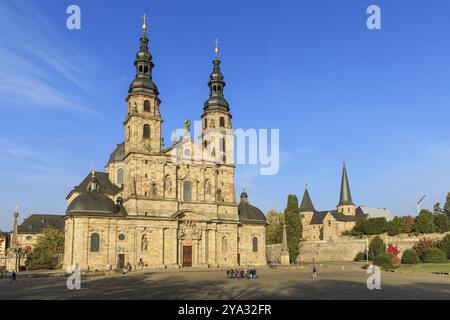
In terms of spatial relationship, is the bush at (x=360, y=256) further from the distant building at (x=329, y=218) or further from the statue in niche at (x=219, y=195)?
→ the statue in niche at (x=219, y=195)

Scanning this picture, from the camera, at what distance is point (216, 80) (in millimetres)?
68000

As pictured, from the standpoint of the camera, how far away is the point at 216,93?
6844cm

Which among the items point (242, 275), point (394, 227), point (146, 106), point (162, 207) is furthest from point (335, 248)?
point (242, 275)

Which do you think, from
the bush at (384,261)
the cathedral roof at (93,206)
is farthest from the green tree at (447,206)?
the cathedral roof at (93,206)

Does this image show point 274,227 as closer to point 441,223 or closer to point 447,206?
point 441,223

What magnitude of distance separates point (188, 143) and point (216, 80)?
40.2ft

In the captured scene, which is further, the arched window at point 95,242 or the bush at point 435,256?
the bush at point 435,256

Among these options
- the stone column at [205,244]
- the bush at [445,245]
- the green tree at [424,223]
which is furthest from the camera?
the green tree at [424,223]

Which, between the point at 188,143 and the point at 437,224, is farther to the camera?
the point at 437,224

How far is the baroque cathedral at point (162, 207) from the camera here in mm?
53750

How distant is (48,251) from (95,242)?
10.7 m

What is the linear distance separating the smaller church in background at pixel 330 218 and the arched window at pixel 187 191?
59930 mm
